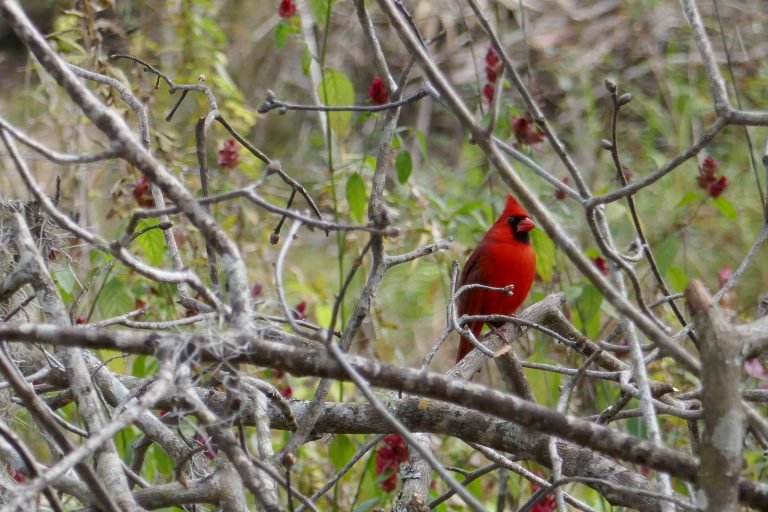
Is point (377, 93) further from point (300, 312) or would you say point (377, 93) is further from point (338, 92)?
point (300, 312)

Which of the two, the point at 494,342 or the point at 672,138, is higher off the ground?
the point at 672,138

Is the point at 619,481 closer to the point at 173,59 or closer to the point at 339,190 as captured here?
the point at 339,190

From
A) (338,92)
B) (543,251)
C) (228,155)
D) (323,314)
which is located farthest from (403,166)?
(323,314)

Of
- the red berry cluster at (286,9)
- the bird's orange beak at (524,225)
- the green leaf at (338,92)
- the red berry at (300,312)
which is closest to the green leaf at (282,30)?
the red berry cluster at (286,9)

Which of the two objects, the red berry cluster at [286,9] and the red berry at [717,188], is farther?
the red berry at [717,188]

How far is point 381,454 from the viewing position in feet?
9.10

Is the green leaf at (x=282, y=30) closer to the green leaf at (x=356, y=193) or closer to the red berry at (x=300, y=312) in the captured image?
the green leaf at (x=356, y=193)

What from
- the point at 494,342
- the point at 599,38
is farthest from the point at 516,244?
the point at 599,38

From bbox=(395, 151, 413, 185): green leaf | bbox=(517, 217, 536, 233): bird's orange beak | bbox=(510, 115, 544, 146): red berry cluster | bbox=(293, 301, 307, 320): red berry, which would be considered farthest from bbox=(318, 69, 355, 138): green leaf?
bbox=(517, 217, 536, 233): bird's orange beak

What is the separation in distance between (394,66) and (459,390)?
586 cm

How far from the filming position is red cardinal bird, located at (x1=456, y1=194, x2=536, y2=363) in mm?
4004

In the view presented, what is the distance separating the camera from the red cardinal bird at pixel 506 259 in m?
4.00

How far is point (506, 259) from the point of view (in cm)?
407

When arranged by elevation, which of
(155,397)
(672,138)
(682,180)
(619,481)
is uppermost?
(672,138)
